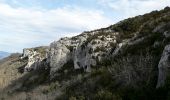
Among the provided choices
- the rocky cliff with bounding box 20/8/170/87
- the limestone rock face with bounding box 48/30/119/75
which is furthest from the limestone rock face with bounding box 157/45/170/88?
the limestone rock face with bounding box 48/30/119/75

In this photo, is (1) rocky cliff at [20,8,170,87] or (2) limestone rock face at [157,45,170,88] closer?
(2) limestone rock face at [157,45,170,88]

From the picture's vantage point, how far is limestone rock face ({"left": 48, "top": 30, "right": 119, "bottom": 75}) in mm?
39312

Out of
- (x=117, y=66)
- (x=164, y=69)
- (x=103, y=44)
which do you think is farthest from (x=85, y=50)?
(x=164, y=69)

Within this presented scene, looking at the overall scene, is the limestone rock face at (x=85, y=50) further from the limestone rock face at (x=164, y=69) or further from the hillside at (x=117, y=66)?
the limestone rock face at (x=164, y=69)

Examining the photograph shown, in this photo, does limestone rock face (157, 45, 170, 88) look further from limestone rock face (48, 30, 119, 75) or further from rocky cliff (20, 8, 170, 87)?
limestone rock face (48, 30, 119, 75)

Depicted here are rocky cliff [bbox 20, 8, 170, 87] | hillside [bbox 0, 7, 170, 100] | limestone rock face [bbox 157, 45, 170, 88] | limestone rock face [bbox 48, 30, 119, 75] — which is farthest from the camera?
limestone rock face [bbox 48, 30, 119, 75]

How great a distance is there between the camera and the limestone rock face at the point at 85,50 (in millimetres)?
39312

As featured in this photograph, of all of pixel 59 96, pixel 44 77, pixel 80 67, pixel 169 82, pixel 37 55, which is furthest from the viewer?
pixel 37 55

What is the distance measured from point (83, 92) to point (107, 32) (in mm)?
22673

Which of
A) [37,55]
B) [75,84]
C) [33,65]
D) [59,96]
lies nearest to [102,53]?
[75,84]

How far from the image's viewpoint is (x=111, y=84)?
69.6 ft

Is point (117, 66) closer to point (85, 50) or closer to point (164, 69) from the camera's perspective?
point (164, 69)

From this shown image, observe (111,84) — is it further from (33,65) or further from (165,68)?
(33,65)

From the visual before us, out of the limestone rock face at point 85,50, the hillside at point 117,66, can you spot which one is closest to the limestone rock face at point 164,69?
the hillside at point 117,66
